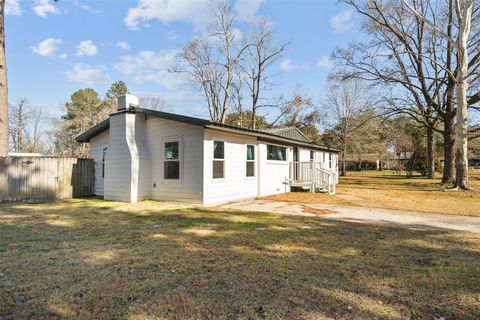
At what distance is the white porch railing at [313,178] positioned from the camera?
13.5 m

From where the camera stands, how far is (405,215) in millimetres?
7746

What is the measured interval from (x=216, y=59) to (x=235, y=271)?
27.9 m

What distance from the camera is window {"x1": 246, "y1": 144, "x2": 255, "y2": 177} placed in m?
11.3

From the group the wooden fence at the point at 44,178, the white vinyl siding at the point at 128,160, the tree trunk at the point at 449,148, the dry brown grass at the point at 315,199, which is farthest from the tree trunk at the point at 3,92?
the tree trunk at the point at 449,148

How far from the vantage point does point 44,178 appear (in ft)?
35.7

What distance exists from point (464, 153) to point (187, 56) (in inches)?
950

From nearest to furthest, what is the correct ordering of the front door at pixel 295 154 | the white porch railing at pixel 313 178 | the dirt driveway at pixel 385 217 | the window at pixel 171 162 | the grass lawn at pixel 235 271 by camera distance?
the grass lawn at pixel 235 271
the dirt driveway at pixel 385 217
the window at pixel 171 162
the white porch railing at pixel 313 178
the front door at pixel 295 154

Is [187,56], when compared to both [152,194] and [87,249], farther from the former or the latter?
[87,249]

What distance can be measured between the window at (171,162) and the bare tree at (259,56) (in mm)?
18302

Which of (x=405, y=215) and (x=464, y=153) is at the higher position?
(x=464, y=153)

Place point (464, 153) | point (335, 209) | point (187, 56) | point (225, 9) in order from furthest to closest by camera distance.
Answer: point (187, 56)
point (225, 9)
point (464, 153)
point (335, 209)

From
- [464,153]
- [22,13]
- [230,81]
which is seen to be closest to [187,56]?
[230,81]

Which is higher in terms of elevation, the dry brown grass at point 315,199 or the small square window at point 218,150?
the small square window at point 218,150

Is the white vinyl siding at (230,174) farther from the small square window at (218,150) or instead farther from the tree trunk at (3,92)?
the tree trunk at (3,92)
